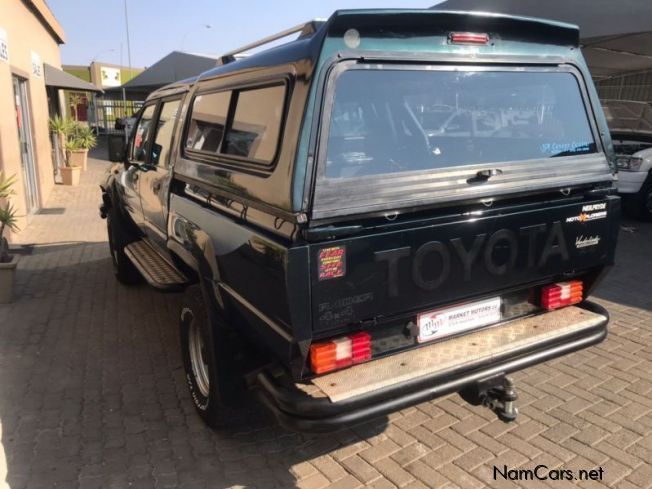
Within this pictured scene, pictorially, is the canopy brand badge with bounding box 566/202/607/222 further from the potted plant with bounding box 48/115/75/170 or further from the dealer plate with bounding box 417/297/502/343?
the potted plant with bounding box 48/115/75/170

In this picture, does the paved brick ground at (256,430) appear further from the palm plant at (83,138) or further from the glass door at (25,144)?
the palm plant at (83,138)

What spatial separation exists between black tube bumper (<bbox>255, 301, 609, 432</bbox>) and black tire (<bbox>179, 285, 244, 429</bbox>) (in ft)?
0.86

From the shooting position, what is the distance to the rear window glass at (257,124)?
2500 mm

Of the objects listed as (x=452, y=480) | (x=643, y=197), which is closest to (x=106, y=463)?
(x=452, y=480)

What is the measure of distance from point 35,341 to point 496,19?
427 cm

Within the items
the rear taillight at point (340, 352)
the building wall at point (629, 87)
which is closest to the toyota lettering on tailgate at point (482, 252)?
the rear taillight at point (340, 352)

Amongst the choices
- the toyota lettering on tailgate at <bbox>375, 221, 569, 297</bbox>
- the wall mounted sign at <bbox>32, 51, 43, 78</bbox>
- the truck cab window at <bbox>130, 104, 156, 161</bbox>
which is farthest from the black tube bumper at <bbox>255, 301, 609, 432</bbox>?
the wall mounted sign at <bbox>32, 51, 43, 78</bbox>

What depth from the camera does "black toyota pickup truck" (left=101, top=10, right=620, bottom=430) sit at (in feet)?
7.55

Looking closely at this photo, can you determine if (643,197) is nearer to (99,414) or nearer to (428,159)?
(428,159)

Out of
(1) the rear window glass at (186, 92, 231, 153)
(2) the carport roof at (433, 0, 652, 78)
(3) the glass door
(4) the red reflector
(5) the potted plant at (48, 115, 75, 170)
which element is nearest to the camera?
(4) the red reflector

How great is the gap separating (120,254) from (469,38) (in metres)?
4.42

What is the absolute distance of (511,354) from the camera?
2709 mm

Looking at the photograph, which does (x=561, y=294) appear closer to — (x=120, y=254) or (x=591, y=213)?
(x=591, y=213)

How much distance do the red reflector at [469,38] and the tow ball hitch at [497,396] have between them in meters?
1.68
